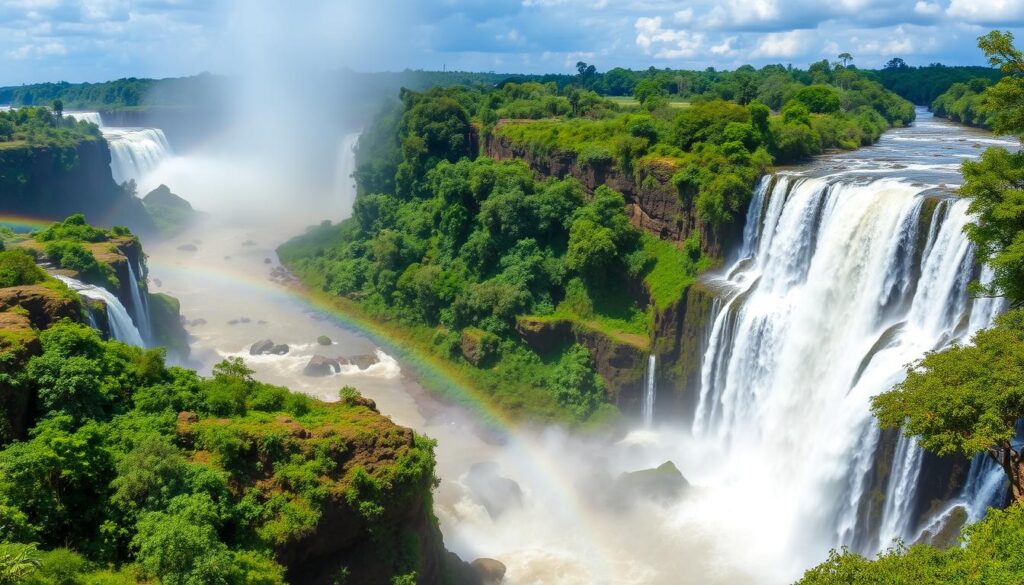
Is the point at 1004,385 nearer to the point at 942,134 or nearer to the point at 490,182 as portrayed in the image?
the point at 490,182

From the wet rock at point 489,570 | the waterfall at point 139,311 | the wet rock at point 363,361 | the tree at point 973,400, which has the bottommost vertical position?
the wet rock at point 489,570

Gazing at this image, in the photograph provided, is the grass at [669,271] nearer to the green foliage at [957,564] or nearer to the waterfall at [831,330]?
the waterfall at [831,330]

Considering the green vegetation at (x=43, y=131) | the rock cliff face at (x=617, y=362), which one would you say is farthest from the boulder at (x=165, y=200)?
the rock cliff face at (x=617, y=362)

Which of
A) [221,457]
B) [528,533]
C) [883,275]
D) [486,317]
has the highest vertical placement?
[883,275]

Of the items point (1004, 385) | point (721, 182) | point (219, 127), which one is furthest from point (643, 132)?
point (219, 127)

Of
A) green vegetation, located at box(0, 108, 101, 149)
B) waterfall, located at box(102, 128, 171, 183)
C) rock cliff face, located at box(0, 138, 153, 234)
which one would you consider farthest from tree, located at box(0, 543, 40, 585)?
waterfall, located at box(102, 128, 171, 183)

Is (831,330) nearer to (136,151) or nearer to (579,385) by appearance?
(579,385)

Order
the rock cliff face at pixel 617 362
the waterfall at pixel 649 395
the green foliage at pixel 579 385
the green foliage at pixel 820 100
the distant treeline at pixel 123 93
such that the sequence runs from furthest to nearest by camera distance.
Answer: the distant treeline at pixel 123 93, the green foliage at pixel 820 100, the green foliage at pixel 579 385, the rock cliff face at pixel 617 362, the waterfall at pixel 649 395
